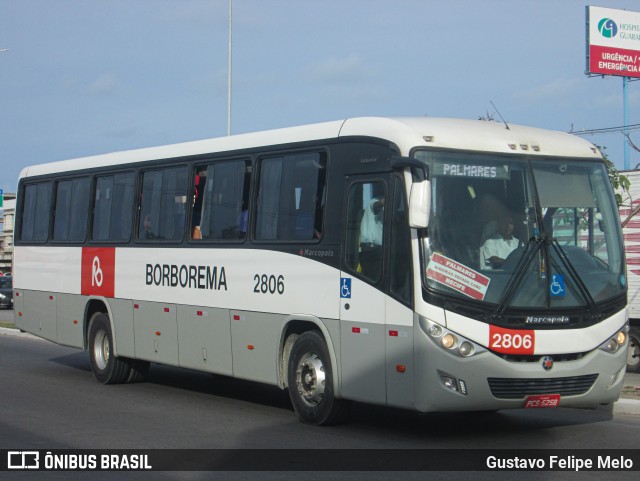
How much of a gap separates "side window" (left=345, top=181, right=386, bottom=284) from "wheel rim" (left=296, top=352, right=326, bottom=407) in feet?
4.16

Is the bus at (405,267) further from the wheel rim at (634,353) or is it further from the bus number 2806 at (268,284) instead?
the wheel rim at (634,353)

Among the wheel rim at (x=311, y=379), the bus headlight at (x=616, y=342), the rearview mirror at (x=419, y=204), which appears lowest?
the wheel rim at (x=311, y=379)

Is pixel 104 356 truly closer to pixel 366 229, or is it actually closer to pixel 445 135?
pixel 366 229

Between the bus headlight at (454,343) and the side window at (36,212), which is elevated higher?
the side window at (36,212)

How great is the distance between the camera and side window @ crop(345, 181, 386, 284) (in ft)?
35.3

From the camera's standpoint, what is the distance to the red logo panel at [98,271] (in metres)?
16.2

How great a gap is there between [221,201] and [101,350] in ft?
14.5

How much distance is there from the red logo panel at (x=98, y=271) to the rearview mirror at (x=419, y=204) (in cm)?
752

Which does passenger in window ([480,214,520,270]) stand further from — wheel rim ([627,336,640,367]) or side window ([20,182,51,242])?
side window ([20,182,51,242])

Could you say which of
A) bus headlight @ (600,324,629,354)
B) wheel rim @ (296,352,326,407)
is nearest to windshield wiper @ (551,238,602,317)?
bus headlight @ (600,324,629,354)

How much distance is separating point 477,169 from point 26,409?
6690 millimetres

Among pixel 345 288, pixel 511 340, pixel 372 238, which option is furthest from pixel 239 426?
pixel 511 340

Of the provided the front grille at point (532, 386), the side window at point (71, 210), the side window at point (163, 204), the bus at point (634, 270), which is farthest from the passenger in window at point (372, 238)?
the bus at point (634, 270)

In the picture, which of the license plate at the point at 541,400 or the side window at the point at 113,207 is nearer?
the license plate at the point at 541,400
